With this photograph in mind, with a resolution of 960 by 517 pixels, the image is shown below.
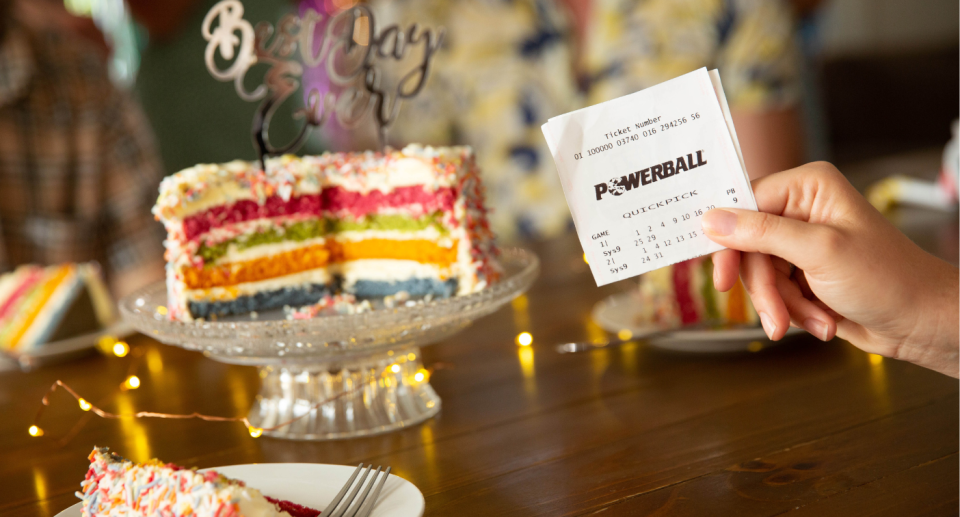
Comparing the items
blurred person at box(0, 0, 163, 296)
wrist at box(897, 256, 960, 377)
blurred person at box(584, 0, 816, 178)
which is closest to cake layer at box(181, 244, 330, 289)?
wrist at box(897, 256, 960, 377)

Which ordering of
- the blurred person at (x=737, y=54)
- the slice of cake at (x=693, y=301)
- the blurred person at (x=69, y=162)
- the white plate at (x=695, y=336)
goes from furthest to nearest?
1. the blurred person at (x=69, y=162)
2. the blurred person at (x=737, y=54)
3. the slice of cake at (x=693, y=301)
4. the white plate at (x=695, y=336)

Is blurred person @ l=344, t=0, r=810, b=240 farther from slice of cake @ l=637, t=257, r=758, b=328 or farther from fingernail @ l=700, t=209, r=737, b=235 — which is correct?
fingernail @ l=700, t=209, r=737, b=235

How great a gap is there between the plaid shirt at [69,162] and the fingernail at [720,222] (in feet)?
9.15

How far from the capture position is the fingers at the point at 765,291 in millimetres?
979

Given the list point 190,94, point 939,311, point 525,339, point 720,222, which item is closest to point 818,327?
point 939,311

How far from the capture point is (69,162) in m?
3.08

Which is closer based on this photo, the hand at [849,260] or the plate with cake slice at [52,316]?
the hand at [849,260]

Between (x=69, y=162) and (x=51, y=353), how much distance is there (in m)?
1.73

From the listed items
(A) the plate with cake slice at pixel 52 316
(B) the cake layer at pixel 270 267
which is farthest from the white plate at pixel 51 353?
(B) the cake layer at pixel 270 267

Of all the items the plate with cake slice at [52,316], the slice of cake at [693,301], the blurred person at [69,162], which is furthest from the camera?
the blurred person at [69,162]

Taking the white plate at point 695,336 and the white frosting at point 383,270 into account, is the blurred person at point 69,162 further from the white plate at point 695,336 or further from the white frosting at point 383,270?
the white plate at point 695,336

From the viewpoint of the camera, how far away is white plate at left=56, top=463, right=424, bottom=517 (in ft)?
2.68

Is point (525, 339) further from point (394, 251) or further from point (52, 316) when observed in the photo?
point (52, 316)

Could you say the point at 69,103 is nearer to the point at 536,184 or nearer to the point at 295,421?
the point at 536,184
